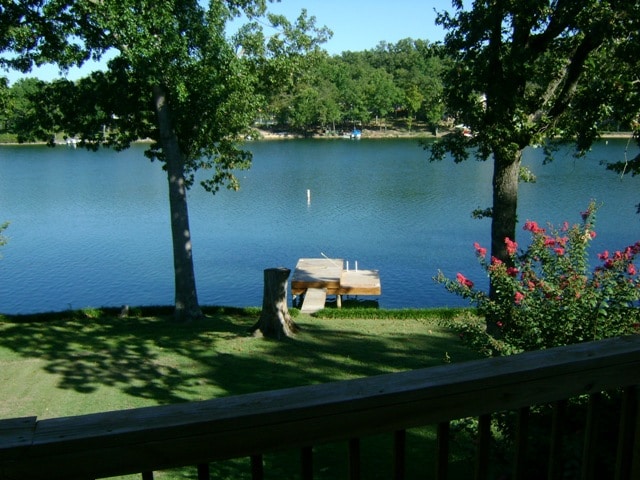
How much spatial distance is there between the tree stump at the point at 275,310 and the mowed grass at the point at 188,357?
0.27m

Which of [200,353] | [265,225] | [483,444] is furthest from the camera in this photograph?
[265,225]

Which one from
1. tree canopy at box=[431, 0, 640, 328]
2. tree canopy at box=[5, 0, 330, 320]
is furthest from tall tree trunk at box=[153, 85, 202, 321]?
tree canopy at box=[431, 0, 640, 328]

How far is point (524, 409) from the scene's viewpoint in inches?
65.0

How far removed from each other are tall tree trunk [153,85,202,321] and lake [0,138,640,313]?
17.0ft

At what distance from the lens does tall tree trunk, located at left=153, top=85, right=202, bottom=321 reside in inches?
538

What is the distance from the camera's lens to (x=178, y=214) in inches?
547

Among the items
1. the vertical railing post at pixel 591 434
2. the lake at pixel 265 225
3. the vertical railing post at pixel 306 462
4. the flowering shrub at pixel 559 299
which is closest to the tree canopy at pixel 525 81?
the flowering shrub at pixel 559 299

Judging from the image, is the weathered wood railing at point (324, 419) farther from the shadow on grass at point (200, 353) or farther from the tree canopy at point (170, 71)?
the tree canopy at point (170, 71)

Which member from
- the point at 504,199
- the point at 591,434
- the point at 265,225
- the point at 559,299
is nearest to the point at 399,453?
the point at 591,434

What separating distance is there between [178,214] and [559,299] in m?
10.2

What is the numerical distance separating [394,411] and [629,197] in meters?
35.0

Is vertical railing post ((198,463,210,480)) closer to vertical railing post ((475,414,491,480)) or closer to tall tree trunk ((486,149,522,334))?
vertical railing post ((475,414,491,480))

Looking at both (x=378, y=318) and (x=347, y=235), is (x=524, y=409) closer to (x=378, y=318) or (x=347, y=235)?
(x=378, y=318)

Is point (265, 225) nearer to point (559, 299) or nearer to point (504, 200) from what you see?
point (504, 200)
